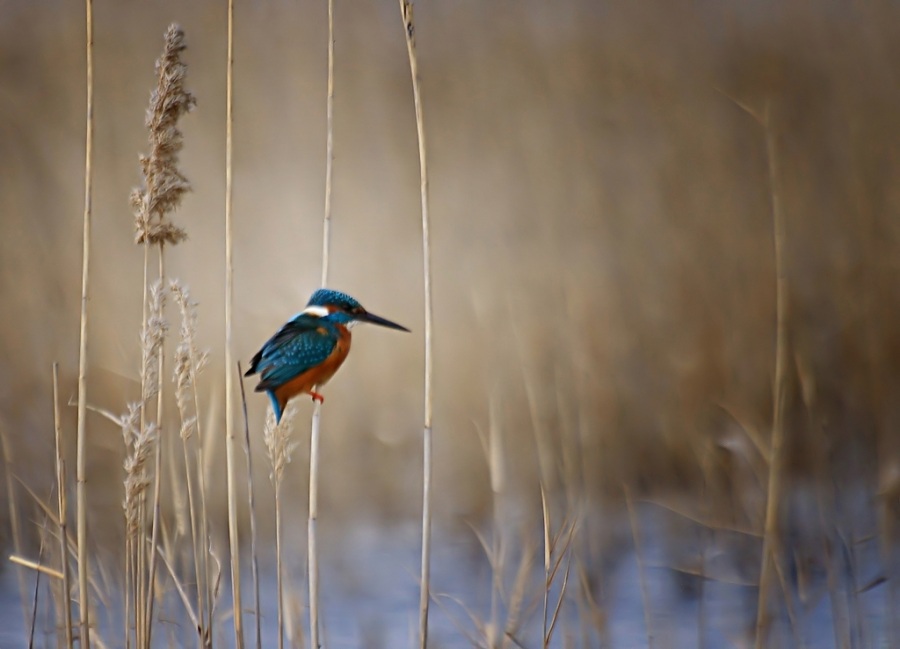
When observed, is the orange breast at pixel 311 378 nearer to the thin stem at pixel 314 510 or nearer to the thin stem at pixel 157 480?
the thin stem at pixel 314 510

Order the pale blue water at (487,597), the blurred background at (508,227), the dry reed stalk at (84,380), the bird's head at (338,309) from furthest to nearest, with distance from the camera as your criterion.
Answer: the blurred background at (508,227) → the pale blue water at (487,597) → the bird's head at (338,309) → the dry reed stalk at (84,380)

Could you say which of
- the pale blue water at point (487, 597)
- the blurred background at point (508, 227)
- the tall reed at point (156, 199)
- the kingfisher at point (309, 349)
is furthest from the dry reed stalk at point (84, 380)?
the blurred background at point (508, 227)

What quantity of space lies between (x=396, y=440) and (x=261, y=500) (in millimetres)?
395

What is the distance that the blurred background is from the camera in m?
2.02

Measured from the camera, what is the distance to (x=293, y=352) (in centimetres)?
106

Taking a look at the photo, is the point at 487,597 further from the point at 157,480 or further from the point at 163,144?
the point at 163,144

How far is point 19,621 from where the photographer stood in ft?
5.46

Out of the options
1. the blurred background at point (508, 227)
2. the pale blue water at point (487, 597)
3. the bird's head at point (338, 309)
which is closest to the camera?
the bird's head at point (338, 309)

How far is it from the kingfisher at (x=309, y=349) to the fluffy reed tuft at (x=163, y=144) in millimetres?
198

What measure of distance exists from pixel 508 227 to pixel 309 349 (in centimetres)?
128

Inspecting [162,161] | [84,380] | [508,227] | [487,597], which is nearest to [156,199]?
[162,161]

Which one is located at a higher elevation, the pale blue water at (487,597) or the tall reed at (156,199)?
the tall reed at (156,199)

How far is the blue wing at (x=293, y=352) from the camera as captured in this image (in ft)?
3.45

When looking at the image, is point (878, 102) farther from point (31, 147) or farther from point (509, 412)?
point (31, 147)
